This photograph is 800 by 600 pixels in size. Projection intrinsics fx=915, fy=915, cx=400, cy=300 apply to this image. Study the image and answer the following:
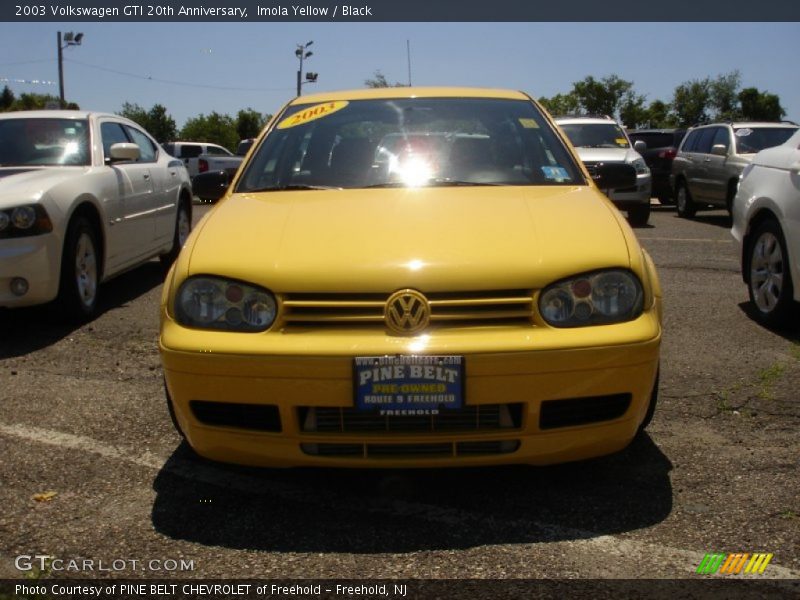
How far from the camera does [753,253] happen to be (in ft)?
20.4

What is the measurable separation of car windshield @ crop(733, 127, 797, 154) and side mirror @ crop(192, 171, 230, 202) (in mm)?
10166

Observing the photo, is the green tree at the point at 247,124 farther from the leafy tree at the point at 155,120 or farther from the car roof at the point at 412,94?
the car roof at the point at 412,94

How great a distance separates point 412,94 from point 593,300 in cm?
196

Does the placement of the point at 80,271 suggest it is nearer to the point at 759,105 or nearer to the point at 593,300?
the point at 593,300

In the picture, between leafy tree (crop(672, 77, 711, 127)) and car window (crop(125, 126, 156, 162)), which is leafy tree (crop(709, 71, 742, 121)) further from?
car window (crop(125, 126, 156, 162))

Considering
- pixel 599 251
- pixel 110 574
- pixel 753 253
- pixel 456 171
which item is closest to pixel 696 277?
pixel 753 253

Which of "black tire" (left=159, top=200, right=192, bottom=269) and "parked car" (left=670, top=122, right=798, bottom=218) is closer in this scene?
"black tire" (left=159, top=200, right=192, bottom=269)

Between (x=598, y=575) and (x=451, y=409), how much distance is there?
2.14ft

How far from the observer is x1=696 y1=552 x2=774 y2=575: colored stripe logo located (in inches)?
103

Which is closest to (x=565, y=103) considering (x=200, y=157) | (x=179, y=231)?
(x=200, y=157)

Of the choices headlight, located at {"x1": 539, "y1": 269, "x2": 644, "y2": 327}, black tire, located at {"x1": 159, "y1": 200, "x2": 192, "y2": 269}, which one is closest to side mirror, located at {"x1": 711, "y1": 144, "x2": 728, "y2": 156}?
black tire, located at {"x1": 159, "y1": 200, "x2": 192, "y2": 269}

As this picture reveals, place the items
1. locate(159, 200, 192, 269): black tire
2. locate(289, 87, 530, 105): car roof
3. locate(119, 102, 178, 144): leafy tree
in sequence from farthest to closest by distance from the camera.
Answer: locate(119, 102, 178, 144): leafy tree
locate(159, 200, 192, 269): black tire
locate(289, 87, 530, 105): car roof

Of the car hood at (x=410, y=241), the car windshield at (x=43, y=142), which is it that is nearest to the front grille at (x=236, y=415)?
the car hood at (x=410, y=241)

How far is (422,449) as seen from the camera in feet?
9.73
